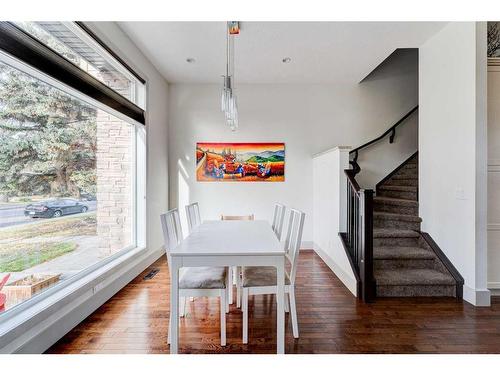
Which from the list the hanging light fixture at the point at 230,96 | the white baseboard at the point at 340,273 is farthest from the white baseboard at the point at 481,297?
the hanging light fixture at the point at 230,96

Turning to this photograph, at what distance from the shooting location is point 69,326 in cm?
205

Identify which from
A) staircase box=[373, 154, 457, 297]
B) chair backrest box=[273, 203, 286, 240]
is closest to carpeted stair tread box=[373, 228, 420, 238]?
staircase box=[373, 154, 457, 297]

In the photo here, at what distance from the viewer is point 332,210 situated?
3.57 meters

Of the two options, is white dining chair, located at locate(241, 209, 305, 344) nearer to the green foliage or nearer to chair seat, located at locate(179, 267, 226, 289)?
chair seat, located at locate(179, 267, 226, 289)

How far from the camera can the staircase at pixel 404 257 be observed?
8.83 feet

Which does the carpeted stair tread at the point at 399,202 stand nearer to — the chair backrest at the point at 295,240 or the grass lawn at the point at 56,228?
the chair backrest at the point at 295,240

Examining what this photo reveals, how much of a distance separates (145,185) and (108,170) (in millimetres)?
654

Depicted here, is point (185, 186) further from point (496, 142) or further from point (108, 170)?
point (496, 142)

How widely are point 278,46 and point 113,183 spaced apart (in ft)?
8.36

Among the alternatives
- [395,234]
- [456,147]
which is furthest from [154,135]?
[456,147]

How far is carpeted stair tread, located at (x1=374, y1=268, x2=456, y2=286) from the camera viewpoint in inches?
106

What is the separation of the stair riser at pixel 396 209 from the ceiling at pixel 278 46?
2.01 meters

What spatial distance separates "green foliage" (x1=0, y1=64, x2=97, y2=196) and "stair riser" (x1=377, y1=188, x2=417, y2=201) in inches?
161
